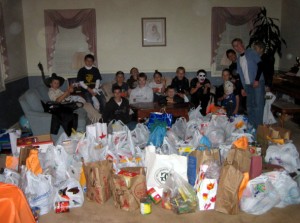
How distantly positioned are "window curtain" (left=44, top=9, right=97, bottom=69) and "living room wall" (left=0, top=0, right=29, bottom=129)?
49 centimetres

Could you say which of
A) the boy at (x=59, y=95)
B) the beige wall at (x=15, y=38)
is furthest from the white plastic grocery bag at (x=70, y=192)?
the beige wall at (x=15, y=38)

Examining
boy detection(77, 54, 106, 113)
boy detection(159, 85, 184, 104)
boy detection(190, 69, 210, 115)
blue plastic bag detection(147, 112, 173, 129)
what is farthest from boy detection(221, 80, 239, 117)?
boy detection(77, 54, 106, 113)

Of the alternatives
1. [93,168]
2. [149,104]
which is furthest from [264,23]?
[93,168]

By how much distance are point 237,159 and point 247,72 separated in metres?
2.05

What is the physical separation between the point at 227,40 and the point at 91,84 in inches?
115

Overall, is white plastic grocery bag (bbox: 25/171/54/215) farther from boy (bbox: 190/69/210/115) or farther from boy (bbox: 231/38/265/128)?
boy (bbox: 190/69/210/115)

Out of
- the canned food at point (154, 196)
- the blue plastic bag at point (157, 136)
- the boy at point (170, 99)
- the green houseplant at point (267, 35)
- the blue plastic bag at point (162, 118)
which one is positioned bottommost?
the canned food at point (154, 196)

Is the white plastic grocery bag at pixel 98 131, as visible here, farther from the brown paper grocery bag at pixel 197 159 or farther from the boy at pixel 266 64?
the boy at pixel 266 64

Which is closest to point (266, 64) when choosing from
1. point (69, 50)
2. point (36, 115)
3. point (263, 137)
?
point (263, 137)

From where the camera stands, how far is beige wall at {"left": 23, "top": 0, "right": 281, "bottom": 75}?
6.49 m

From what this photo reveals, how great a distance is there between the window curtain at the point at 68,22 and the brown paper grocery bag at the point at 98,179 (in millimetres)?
4269

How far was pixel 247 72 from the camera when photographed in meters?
4.46

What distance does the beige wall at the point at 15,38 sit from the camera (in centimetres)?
554

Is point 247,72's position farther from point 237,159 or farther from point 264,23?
point 264,23
